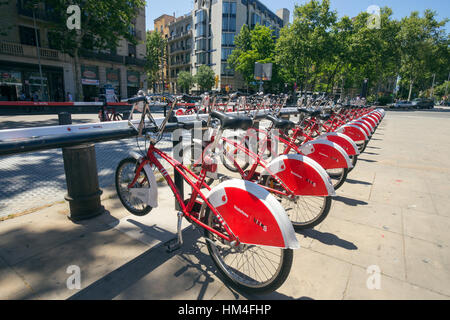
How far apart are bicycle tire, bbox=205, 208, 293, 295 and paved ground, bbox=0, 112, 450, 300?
0.12 meters

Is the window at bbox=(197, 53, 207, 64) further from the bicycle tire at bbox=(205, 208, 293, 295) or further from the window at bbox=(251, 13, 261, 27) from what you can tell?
the bicycle tire at bbox=(205, 208, 293, 295)

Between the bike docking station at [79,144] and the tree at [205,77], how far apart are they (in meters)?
48.9

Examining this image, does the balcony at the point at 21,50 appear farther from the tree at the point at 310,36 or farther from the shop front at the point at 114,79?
the tree at the point at 310,36

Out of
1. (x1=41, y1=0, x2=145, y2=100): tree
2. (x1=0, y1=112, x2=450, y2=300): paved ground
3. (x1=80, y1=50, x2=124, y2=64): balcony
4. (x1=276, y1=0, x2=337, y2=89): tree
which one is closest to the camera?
(x1=0, y1=112, x2=450, y2=300): paved ground

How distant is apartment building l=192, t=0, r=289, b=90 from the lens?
50000 mm

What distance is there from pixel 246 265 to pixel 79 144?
193cm

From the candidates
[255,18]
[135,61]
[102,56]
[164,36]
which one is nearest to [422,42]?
[255,18]

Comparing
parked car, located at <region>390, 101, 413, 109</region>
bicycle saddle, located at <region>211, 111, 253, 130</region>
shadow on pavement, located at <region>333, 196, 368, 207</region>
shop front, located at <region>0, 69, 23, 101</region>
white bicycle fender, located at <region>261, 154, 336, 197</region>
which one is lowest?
shadow on pavement, located at <region>333, 196, 368, 207</region>

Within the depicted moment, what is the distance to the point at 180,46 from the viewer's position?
2458 inches

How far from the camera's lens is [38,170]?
5016 mm

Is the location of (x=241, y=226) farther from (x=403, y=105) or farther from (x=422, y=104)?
(x=422, y=104)

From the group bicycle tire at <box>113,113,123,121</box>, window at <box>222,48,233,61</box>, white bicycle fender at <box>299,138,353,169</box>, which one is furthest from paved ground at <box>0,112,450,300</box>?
window at <box>222,48,233,61</box>
